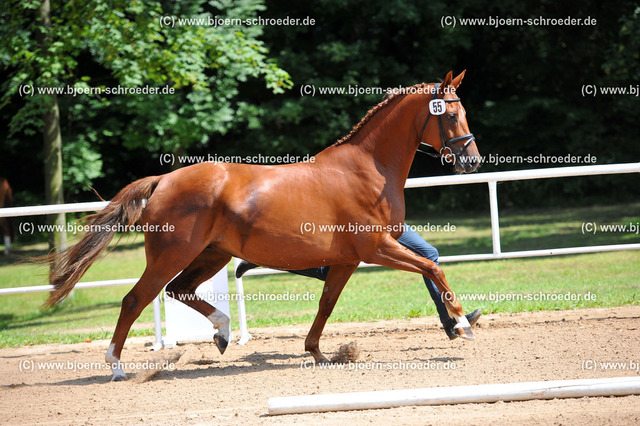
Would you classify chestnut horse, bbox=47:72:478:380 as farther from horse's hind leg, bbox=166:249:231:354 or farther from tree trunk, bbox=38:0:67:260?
tree trunk, bbox=38:0:67:260

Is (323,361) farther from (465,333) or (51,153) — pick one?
(51,153)

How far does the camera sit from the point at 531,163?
824 inches

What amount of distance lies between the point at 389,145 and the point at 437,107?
533mm

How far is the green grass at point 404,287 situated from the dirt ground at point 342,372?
650 mm

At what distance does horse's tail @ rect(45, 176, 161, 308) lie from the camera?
5699mm

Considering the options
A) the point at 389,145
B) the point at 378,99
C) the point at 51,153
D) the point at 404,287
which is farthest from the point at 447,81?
the point at 378,99

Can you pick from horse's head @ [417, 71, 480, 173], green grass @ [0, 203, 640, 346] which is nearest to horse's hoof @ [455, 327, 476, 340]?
horse's head @ [417, 71, 480, 173]

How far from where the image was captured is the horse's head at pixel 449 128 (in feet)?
18.3

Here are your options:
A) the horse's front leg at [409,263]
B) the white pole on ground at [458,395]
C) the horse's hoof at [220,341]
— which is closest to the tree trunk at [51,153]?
the horse's hoof at [220,341]

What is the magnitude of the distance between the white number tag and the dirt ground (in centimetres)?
215

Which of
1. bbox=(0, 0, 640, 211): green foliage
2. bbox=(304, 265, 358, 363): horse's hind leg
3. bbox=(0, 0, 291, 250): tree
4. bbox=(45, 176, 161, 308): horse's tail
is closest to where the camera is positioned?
bbox=(45, 176, 161, 308): horse's tail

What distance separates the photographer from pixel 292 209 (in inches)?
219

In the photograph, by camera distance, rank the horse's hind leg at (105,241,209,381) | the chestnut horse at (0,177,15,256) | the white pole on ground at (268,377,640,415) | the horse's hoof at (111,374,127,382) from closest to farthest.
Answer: the white pole on ground at (268,377,640,415) → the horse's hind leg at (105,241,209,381) → the horse's hoof at (111,374,127,382) → the chestnut horse at (0,177,15,256)

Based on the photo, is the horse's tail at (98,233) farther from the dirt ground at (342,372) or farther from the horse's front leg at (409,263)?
the horse's front leg at (409,263)
